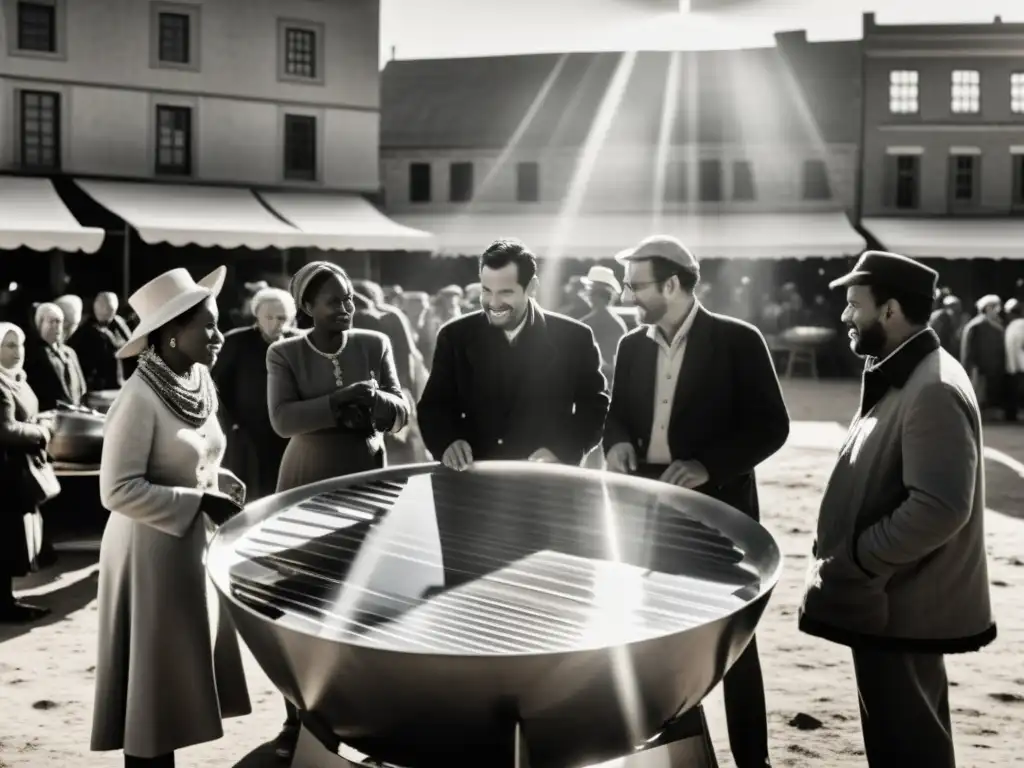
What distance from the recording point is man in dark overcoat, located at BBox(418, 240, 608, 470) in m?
4.34

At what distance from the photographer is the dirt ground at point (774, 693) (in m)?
4.73

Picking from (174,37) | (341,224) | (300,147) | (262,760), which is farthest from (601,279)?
(300,147)

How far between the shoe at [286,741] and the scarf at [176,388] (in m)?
1.47

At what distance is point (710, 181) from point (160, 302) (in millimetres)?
33430

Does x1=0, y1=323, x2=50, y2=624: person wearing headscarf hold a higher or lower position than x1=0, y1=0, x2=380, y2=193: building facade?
lower

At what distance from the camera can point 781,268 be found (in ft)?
110

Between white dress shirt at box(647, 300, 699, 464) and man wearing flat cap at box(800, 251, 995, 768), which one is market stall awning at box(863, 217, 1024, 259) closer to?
white dress shirt at box(647, 300, 699, 464)

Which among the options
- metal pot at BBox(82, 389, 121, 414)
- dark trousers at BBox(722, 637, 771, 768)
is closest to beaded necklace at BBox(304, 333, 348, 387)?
dark trousers at BBox(722, 637, 771, 768)

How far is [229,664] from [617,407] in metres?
1.68

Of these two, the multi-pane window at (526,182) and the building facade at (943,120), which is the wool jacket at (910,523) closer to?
the building facade at (943,120)

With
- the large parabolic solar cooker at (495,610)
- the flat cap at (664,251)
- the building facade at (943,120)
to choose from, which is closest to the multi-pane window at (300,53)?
the building facade at (943,120)

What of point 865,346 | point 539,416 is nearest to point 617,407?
point 539,416

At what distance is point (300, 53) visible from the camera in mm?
28562

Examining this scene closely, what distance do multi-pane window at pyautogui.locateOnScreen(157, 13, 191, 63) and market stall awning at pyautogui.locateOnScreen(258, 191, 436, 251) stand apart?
3557mm
